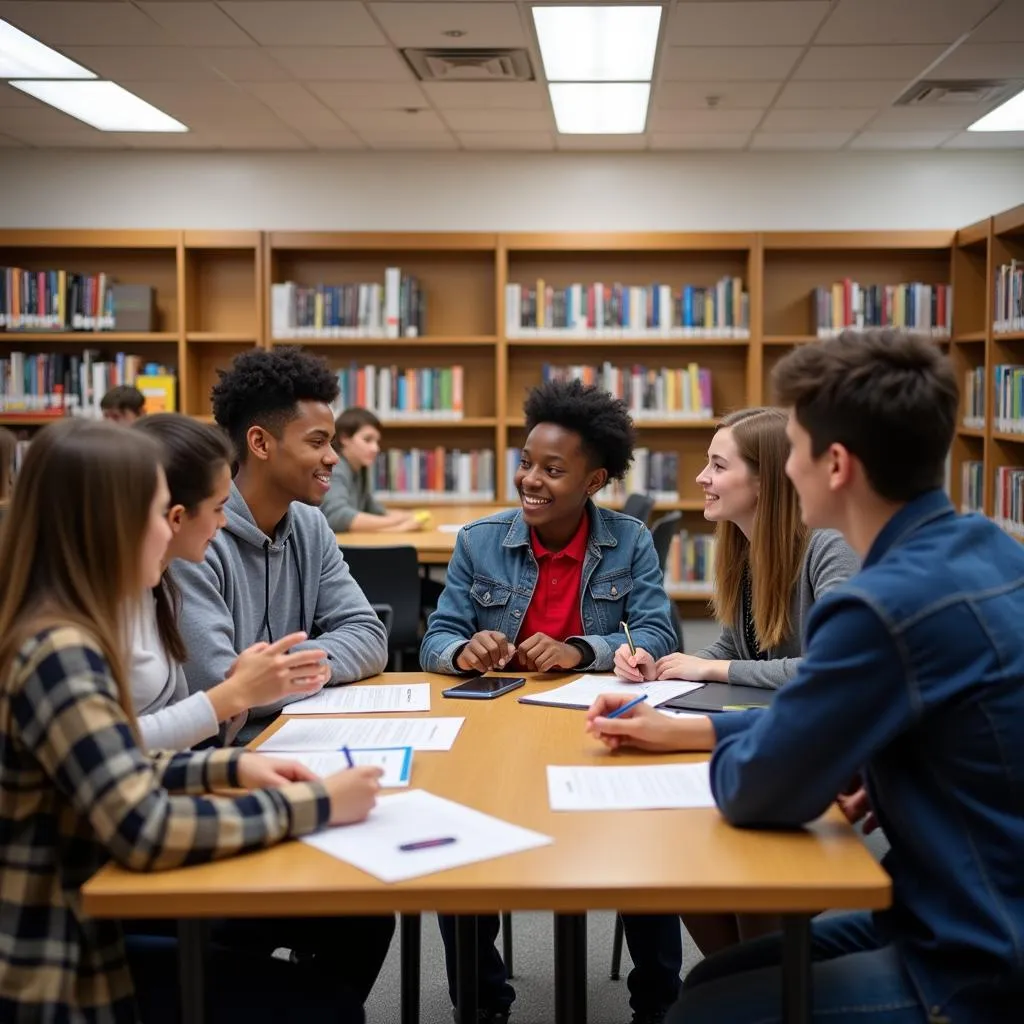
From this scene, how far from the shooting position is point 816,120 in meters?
5.99

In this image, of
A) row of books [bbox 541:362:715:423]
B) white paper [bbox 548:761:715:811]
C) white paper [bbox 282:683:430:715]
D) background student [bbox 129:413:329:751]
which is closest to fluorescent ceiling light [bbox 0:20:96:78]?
row of books [bbox 541:362:715:423]

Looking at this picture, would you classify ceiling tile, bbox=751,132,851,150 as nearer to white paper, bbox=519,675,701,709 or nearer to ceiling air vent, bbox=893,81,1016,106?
ceiling air vent, bbox=893,81,1016,106

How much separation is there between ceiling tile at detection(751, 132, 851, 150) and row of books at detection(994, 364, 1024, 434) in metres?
1.58

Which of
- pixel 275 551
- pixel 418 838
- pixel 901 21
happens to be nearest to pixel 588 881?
pixel 418 838

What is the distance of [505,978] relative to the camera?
90.7 inches

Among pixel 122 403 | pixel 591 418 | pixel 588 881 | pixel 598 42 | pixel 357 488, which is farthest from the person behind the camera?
pixel 122 403

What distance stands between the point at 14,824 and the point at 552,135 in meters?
5.71

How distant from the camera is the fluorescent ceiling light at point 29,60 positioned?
4.77 metres

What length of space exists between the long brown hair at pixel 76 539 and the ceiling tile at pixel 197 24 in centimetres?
354

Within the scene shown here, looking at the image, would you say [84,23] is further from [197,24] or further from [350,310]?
[350,310]

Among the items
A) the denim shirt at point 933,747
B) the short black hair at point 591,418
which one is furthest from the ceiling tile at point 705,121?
the denim shirt at point 933,747

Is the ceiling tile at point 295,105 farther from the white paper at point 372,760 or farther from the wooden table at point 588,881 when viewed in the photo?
the wooden table at point 588,881

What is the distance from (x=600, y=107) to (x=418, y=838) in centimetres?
514

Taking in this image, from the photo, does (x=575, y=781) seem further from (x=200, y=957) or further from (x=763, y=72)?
(x=763, y=72)
